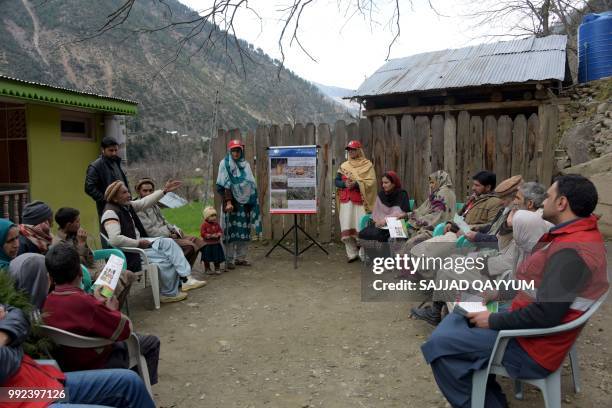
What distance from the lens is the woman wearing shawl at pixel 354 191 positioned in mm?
6676

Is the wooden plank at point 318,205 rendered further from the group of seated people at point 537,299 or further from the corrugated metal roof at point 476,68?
the corrugated metal roof at point 476,68

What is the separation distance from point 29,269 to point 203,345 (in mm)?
1804

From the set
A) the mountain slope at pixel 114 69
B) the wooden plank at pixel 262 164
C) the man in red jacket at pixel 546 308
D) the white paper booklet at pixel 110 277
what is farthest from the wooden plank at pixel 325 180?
the mountain slope at pixel 114 69

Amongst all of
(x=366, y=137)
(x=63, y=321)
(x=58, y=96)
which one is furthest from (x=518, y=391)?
(x=58, y=96)

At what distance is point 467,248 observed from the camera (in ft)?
13.8

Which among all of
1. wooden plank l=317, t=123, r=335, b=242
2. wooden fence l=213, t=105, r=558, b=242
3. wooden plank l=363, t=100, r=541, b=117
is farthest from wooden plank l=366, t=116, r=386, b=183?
wooden plank l=363, t=100, r=541, b=117

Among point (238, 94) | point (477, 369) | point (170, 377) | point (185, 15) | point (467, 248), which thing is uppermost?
point (238, 94)

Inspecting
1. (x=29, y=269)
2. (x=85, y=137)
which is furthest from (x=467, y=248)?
(x=85, y=137)

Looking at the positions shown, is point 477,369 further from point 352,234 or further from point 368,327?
point 352,234

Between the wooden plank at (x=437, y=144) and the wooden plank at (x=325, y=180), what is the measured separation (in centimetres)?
156

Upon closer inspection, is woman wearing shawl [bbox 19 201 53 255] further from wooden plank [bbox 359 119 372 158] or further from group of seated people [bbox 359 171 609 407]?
A: wooden plank [bbox 359 119 372 158]

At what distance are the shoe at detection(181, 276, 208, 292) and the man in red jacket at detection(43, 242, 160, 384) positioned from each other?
3007 millimetres

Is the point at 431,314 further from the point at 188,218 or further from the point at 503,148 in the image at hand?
the point at 188,218

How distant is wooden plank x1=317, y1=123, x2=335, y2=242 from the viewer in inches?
291
